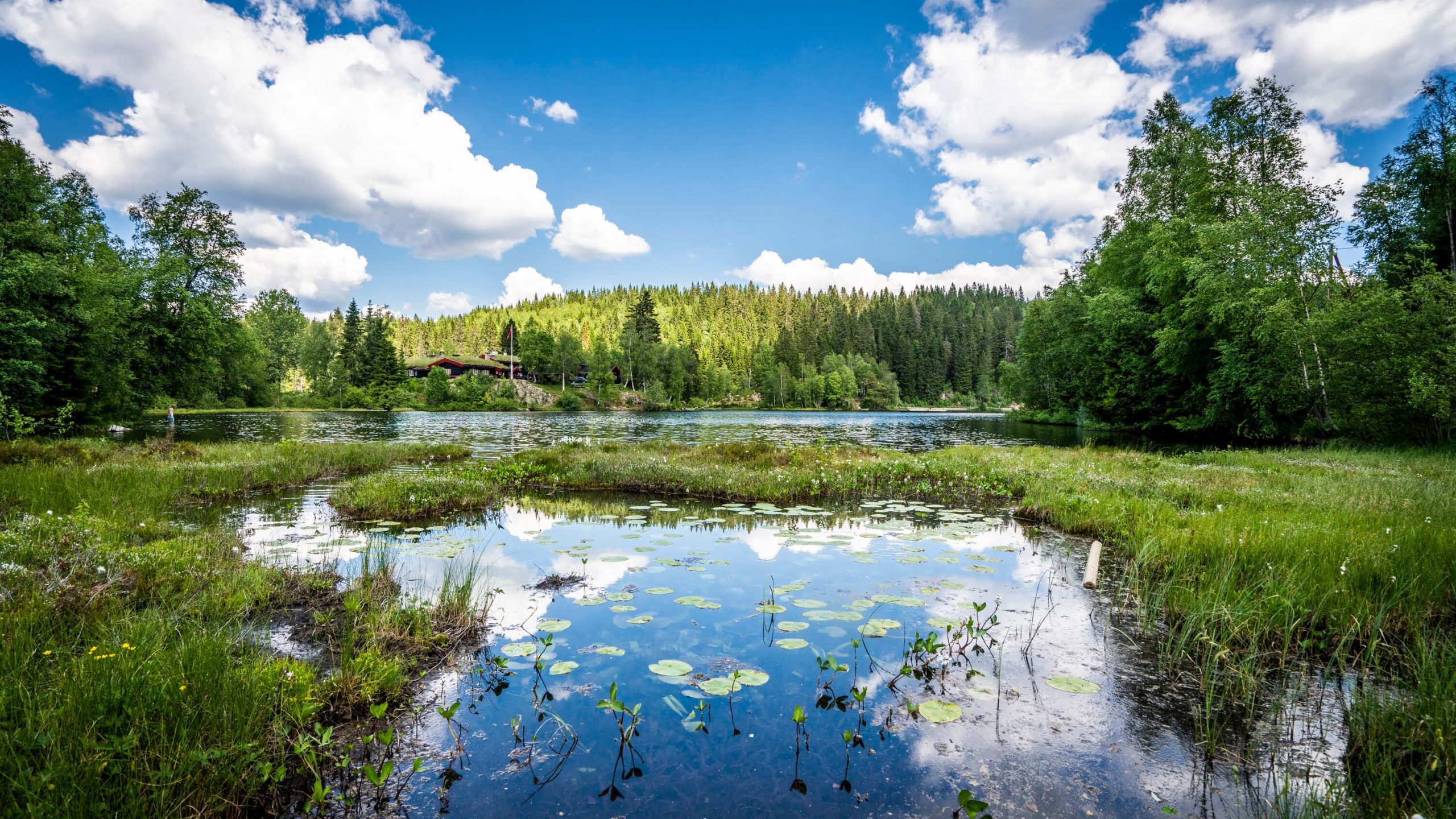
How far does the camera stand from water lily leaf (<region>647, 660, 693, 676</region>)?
5172 mm

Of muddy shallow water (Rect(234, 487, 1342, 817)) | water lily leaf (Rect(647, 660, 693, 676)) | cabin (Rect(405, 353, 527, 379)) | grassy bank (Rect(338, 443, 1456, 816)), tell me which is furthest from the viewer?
cabin (Rect(405, 353, 527, 379))

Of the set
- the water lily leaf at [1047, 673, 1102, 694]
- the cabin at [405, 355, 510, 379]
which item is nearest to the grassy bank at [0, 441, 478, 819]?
the water lily leaf at [1047, 673, 1102, 694]

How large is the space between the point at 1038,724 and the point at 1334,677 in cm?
327

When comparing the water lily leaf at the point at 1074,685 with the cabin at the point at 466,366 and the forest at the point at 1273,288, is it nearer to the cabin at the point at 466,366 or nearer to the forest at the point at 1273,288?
the forest at the point at 1273,288

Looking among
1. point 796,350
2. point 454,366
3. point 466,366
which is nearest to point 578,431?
point 466,366

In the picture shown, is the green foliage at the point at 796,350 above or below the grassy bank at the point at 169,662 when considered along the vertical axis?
above

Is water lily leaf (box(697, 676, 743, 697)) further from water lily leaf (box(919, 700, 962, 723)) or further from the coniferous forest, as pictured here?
the coniferous forest

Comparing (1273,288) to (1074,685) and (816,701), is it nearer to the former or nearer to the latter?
(1074,685)

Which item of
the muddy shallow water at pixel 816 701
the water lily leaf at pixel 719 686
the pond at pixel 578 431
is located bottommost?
the pond at pixel 578 431

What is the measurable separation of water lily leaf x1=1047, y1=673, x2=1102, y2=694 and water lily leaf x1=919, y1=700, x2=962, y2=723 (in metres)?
1.08

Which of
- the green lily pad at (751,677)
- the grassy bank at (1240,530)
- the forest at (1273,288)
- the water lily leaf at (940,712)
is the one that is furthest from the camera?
the forest at (1273,288)

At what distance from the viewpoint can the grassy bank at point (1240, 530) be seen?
418cm

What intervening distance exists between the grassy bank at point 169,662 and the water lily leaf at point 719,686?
100 inches

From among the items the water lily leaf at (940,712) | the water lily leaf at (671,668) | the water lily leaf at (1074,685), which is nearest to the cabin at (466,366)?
the water lily leaf at (671,668)
